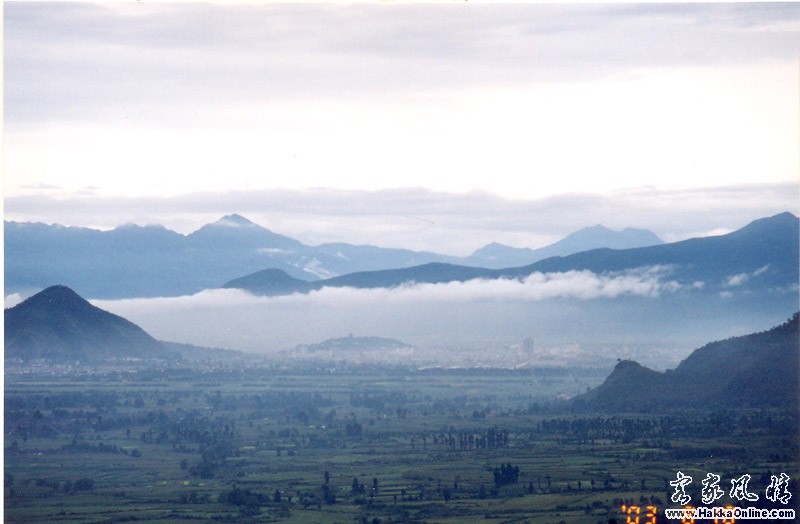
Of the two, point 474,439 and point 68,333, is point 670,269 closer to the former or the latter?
point 474,439

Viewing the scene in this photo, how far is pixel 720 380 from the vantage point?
39125 mm

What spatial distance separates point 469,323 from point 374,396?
20.5 feet

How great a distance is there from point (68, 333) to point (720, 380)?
28.6 meters

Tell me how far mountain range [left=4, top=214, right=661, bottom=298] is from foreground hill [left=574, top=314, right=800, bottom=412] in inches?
203

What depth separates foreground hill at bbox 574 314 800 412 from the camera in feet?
120

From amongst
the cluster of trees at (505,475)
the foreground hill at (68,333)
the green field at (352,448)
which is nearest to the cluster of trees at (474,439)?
the green field at (352,448)

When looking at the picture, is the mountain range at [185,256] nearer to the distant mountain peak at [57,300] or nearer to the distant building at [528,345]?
the distant mountain peak at [57,300]

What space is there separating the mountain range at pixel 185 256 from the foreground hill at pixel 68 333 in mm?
1005
